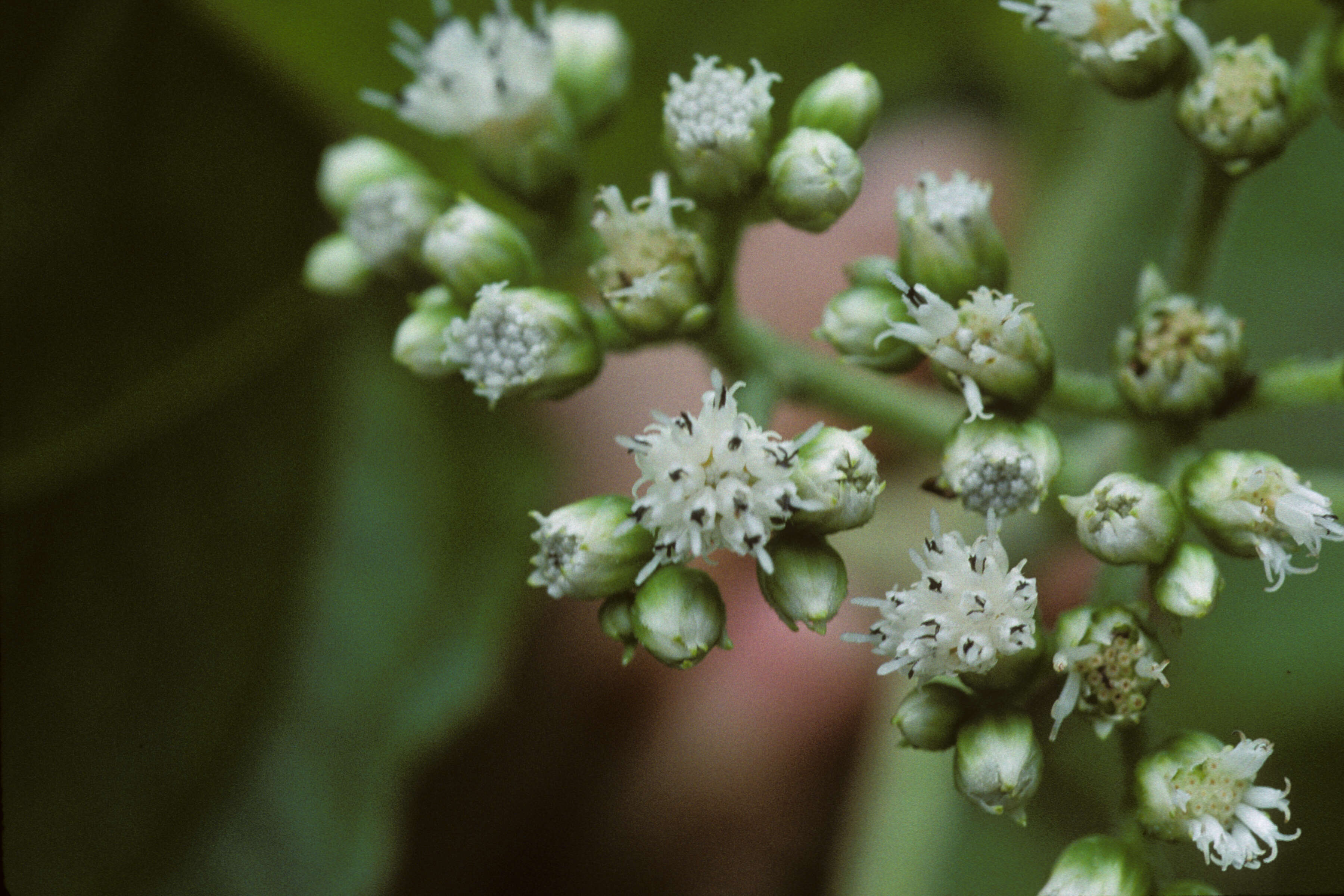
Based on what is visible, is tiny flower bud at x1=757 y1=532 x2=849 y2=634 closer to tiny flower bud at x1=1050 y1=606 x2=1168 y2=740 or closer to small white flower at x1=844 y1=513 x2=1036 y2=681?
small white flower at x1=844 y1=513 x2=1036 y2=681

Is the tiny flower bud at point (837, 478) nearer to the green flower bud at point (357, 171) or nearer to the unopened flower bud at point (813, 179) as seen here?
the unopened flower bud at point (813, 179)

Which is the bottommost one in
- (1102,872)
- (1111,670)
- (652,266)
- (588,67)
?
(1102,872)

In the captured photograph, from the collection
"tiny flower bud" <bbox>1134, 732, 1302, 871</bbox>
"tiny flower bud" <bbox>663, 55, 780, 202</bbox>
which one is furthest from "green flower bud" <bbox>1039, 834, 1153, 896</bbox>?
"tiny flower bud" <bbox>663, 55, 780, 202</bbox>

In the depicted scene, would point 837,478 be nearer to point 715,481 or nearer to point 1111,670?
point 715,481

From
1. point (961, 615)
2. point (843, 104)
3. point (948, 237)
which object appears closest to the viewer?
point (961, 615)

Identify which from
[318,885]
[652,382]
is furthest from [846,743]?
[318,885]

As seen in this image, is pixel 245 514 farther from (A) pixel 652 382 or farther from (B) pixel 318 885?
(A) pixel 652 382

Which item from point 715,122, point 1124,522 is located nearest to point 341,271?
point 715,122
